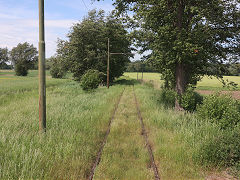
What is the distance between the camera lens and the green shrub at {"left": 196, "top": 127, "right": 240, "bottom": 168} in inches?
162

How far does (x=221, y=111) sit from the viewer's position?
6535mm

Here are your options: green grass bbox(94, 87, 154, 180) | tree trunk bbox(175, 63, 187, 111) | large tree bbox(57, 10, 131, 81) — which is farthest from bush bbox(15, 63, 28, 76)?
green grass bbox(94, 87, 154, 180)

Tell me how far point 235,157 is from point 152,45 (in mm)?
6499

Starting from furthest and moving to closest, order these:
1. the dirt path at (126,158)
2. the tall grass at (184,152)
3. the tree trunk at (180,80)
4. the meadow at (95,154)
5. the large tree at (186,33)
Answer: the tree trunk at (180,80), the large tree at (186,33), the tall grass at (184,152), the dirt path at (126,158), the meadow at (95,154)

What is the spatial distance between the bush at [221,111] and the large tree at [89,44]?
22.7m

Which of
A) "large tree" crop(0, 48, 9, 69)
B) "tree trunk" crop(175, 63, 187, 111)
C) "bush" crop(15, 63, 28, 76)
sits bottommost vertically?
"tree trunk" crop(175, 63, 187, 111)

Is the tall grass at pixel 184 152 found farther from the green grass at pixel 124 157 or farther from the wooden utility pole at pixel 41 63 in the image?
the wooden utility pole at pixel 41 63

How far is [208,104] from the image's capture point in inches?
271

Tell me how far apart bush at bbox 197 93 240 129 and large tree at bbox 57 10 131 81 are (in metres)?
22.7

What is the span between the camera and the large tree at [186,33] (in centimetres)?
805

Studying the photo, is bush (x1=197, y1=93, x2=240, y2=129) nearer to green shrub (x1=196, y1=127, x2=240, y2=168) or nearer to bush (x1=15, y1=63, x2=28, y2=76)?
green shrub (x1=196, y1=127, x2=240, y2=168)

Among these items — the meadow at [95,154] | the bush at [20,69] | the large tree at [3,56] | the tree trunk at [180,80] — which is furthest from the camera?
the large tree at [3,56]

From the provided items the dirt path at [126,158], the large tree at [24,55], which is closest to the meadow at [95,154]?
the dirt path at [126,158]

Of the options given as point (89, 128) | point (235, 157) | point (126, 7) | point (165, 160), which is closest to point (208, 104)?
point (235, 157)
